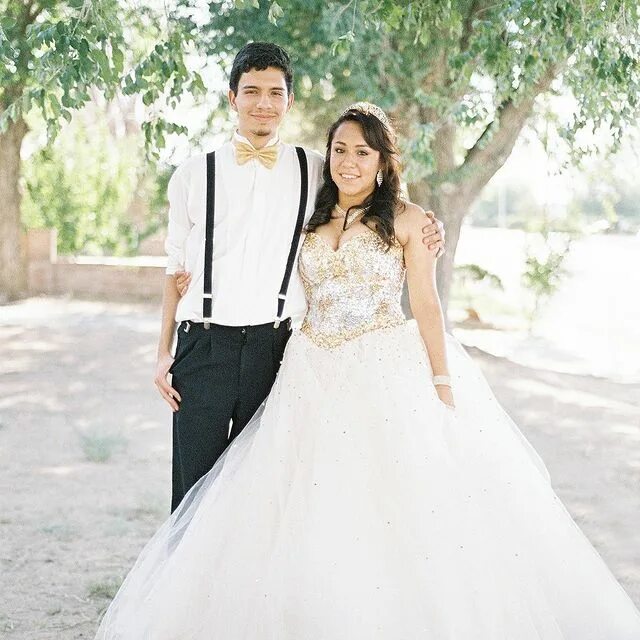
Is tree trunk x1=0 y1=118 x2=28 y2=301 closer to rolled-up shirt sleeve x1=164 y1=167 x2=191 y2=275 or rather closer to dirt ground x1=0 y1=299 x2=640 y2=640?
dirt ground x1=0 y1=299 x2=640 y2=640

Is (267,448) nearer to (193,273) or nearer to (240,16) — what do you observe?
(193,273)

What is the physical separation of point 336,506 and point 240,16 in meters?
6.17

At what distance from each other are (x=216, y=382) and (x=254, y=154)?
0.72 m

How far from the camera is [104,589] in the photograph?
400 cm

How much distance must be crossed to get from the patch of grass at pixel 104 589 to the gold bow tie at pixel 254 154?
1887mm

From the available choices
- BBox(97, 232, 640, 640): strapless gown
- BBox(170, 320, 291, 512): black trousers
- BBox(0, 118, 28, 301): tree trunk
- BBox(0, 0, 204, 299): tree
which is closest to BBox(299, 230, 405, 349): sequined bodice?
BBox(97, 232, 640, 640): strapless gown

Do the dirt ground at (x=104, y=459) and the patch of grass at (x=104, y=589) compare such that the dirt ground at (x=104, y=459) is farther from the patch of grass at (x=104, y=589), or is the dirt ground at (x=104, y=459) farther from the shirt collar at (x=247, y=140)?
the shirt collar at (x=247, y=140)

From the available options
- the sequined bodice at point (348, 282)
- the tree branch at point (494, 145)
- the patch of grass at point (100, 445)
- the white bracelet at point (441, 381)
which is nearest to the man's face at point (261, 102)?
the sequined bodice at point (348, 282)

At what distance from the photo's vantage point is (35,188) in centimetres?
1656

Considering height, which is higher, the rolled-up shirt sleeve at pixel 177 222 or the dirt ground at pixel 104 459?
the rolled-up shirt sleeve at pixel 177 222

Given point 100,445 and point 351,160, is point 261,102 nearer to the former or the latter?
point 351,160

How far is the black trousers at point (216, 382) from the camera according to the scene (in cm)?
309

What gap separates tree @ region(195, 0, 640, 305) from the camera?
4.32 meters

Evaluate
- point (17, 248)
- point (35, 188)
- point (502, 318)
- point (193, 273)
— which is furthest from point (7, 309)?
point (193, 273)
